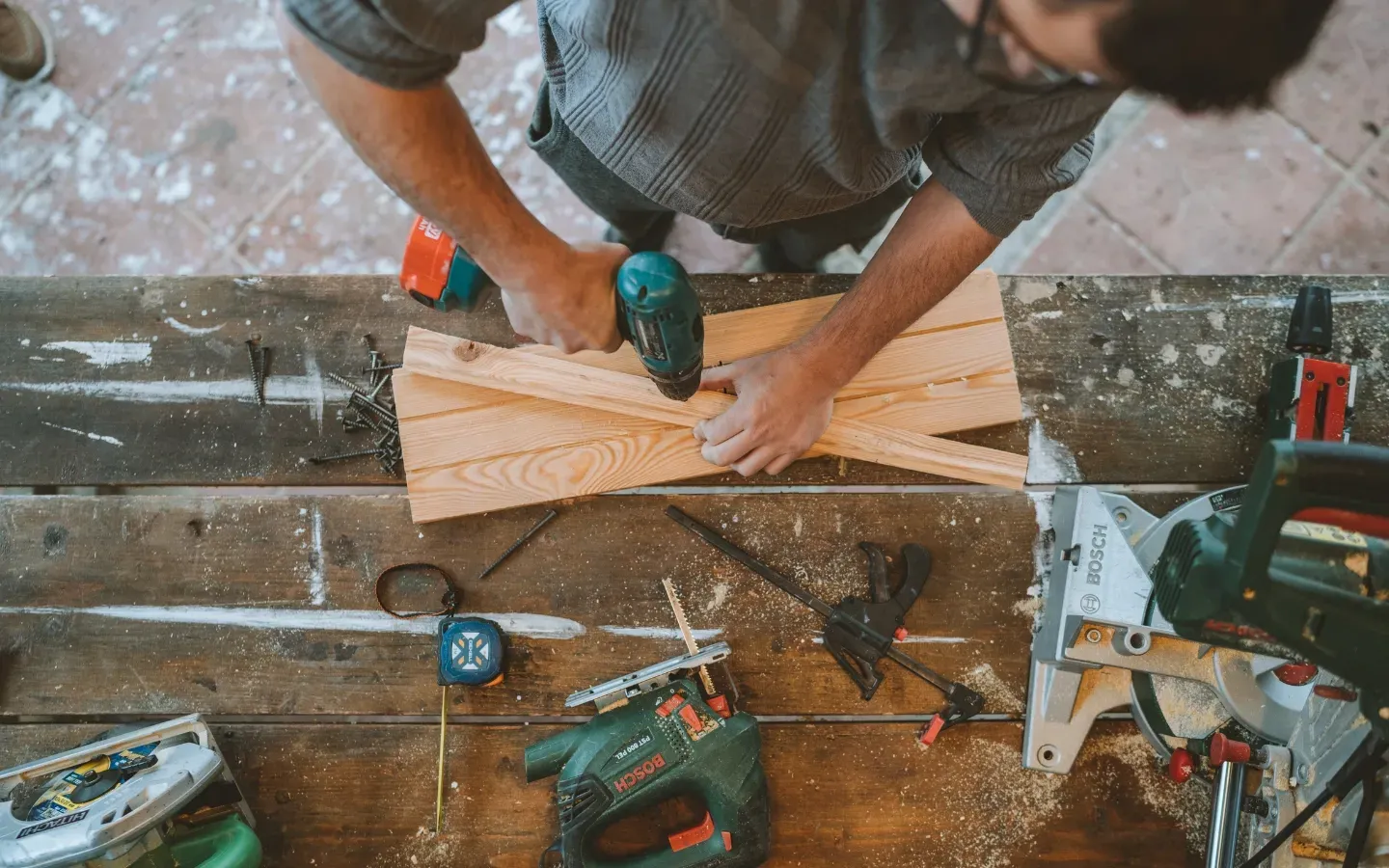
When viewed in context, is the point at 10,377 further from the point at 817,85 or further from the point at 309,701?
the point at 817,85

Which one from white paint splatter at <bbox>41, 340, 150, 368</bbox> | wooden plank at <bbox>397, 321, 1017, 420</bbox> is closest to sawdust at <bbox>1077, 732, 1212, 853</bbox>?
wooden plank at <bbox>397, 321, 1017, 420</bbox>

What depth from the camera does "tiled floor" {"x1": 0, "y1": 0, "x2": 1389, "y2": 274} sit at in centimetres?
238

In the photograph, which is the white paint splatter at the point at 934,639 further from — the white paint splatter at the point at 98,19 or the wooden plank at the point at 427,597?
the white paint splatter at the point at 98,19

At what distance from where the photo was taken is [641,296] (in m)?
1.30

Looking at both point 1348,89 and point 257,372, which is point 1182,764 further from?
point 1348,89

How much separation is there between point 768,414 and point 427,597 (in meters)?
0.72

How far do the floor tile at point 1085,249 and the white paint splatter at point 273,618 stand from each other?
175 centimetres

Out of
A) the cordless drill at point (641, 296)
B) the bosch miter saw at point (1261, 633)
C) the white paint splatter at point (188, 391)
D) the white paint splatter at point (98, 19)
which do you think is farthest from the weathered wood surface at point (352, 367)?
the white paint splatter at point (98, 19)

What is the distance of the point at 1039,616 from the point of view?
160 cm

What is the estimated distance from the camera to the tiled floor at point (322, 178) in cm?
238

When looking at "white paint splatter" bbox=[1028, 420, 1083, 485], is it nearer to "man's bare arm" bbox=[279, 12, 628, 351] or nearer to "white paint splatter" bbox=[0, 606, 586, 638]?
"man's bare arm" bbox=[279, 12, 628, 351]

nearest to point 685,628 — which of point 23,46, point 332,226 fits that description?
point 332,226

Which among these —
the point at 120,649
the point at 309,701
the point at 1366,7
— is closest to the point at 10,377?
the point at 120,649

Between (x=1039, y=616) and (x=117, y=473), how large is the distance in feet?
5.78
